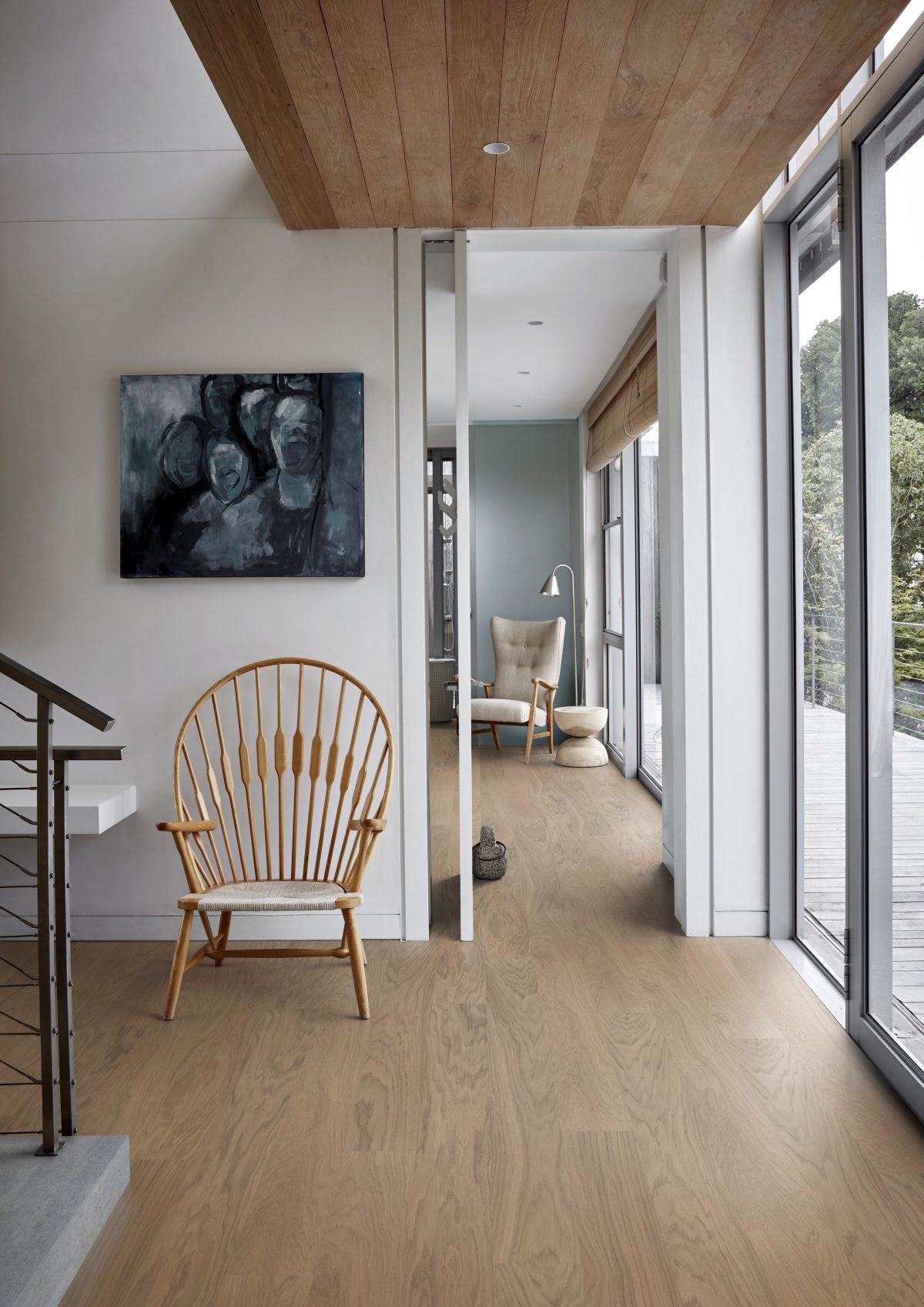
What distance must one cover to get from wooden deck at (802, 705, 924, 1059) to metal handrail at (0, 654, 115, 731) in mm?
1785

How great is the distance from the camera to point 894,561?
7.79 ft

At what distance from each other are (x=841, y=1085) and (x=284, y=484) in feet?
8.06

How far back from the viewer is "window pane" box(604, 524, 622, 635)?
6.75m

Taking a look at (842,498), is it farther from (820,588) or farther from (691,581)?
(691,581)

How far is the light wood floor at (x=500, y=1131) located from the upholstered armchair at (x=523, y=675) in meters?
3.60

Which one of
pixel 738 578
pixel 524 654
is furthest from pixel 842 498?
pixel 524 654

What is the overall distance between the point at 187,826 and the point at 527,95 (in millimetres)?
2210

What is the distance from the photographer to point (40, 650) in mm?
3465

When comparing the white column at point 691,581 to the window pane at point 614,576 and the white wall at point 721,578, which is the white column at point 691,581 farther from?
the window pane at point 614,576

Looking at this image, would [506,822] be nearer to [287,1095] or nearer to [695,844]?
[695,844]

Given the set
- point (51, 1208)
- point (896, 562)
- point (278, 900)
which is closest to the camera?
point (51, 1208)

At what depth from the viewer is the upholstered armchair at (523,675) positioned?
278 inches

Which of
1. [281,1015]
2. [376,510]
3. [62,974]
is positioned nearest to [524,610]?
[376,510]

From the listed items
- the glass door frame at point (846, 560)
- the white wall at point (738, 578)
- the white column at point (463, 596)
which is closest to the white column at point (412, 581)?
the white column at point (463, 596)
